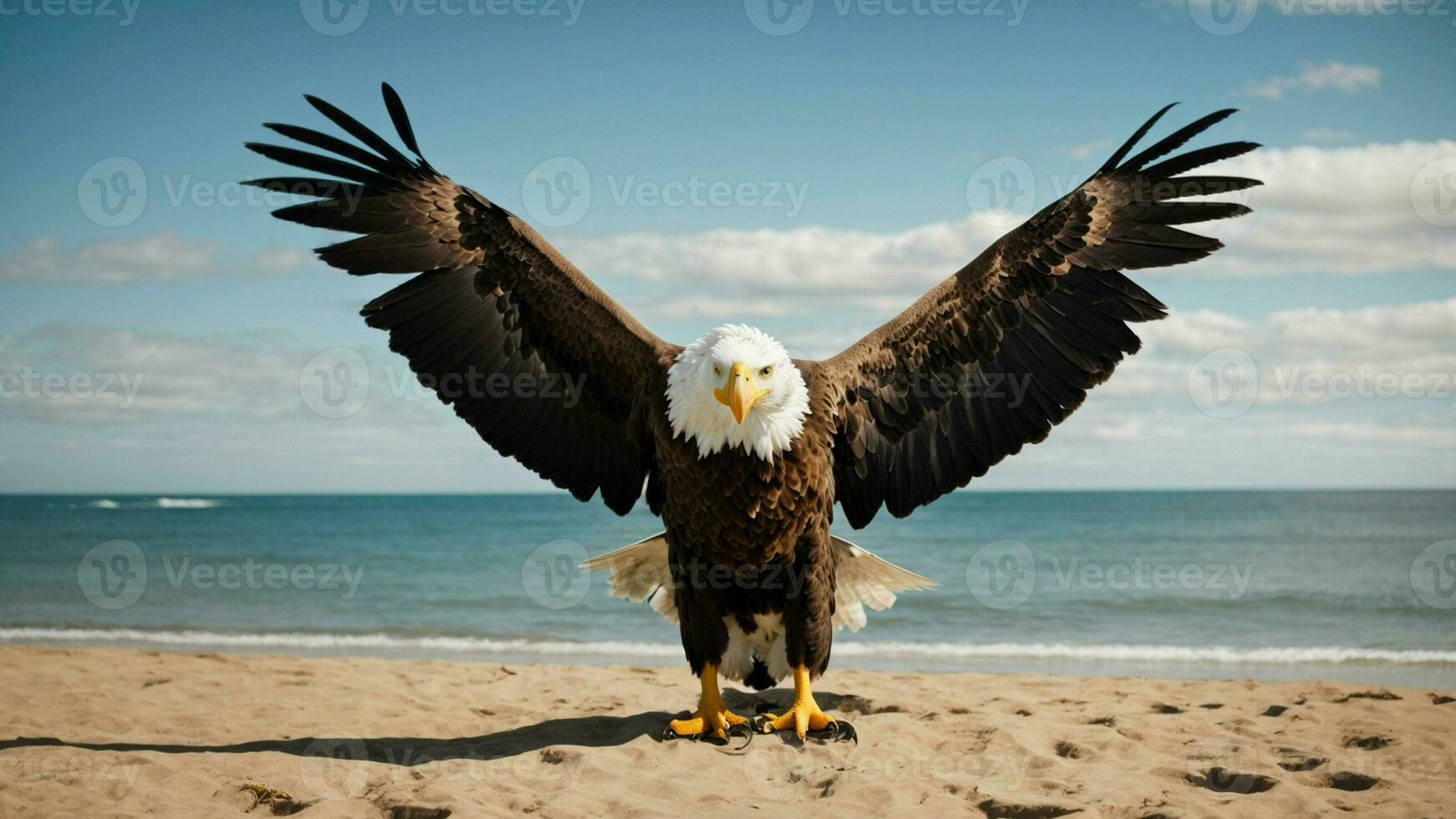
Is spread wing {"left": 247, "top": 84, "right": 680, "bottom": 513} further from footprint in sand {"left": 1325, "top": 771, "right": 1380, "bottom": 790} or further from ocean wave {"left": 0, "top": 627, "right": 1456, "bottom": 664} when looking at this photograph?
ocean wave {"left": 0, "top": 627, "right": 1456, "bottom": 664}

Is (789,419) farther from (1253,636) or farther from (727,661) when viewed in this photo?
(1253,636)

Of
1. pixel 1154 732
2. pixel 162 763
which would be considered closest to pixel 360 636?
pixel 162 763

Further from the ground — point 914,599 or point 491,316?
point 491,316

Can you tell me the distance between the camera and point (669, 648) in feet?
31.6

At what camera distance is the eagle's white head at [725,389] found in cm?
426

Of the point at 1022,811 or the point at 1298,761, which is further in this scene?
the point at 1298,761

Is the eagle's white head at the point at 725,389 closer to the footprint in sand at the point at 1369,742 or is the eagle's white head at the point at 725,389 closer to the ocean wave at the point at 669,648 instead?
the footprint in sand at the point at 1369,742

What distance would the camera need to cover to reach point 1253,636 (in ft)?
34.4

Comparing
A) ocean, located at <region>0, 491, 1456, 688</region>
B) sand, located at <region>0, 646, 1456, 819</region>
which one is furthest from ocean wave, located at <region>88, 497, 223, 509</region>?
sand, located at <region>0, 646, 1456, 819</region>

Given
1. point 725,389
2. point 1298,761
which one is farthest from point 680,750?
point 1298,761

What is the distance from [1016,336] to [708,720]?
8.20 feet

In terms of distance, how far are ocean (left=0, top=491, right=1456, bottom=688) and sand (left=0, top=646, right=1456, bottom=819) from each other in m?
2.82

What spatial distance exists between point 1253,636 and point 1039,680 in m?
5.09

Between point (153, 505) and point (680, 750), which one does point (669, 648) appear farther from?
point (153, 505)
